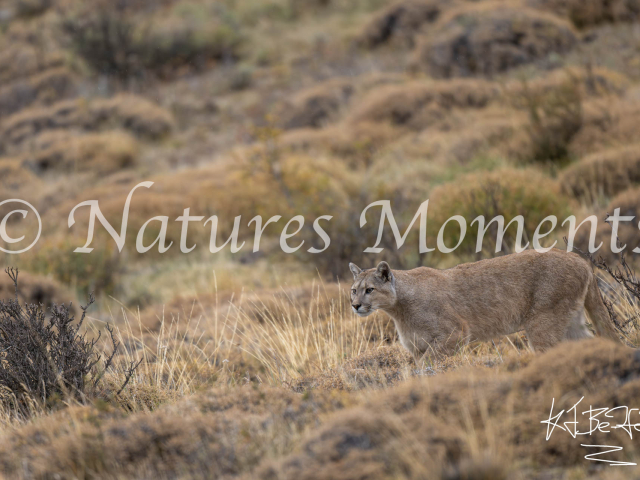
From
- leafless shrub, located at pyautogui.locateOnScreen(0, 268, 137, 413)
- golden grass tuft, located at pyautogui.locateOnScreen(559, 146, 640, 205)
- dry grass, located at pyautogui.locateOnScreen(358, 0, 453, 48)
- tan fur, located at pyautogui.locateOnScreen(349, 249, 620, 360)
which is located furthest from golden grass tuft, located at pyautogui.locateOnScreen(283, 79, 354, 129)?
leafless shrub, located at pyautogui.locateOnScreen(0, 268, 137, 413)

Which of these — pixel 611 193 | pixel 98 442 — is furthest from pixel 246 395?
pixel 611 193

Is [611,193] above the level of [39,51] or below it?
below

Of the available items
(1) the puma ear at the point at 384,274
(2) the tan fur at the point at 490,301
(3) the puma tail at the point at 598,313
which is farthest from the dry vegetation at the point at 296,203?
(1) the puma ear at the point at 384,274

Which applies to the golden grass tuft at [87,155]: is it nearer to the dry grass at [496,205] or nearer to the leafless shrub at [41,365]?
the dry grass at [496,205]

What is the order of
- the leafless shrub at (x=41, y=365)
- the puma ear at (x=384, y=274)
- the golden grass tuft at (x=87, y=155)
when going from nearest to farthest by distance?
the leafless shrub at (x=41, y=365)
the puma ear at (x=384, y=274)
the golden grass tuft at (x=87, y=155)

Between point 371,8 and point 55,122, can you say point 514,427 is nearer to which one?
point 55,122

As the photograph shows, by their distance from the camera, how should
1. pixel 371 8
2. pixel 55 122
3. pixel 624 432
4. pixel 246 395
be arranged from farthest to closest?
pixel 371 8
pixel 55 122
pixel 246 395
pixel 624 432

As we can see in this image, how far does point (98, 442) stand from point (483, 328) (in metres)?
3.43

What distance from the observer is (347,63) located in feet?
93.6

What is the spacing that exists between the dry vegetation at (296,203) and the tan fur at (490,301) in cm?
32

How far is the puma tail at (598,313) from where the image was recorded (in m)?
5.29

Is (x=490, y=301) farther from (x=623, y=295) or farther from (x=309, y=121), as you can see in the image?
(x=309, y=121)

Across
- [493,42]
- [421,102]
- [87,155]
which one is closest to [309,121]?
[421,102]
